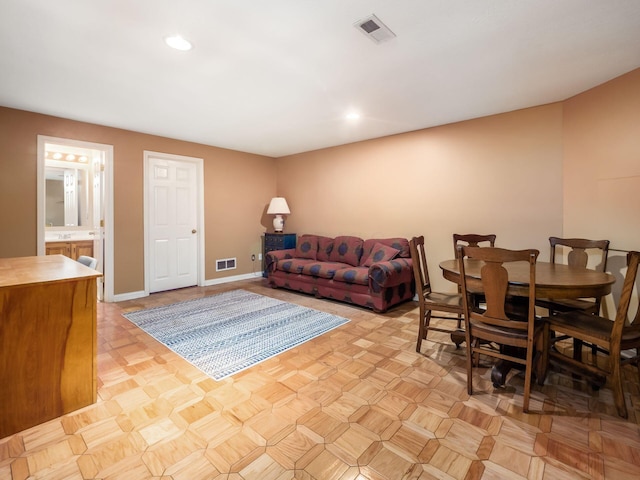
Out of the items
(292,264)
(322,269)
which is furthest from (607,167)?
(292,264)

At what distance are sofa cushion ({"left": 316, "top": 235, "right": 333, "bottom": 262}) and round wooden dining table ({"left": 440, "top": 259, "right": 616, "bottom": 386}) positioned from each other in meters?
2.64

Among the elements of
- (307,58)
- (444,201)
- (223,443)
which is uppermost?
(307,58)

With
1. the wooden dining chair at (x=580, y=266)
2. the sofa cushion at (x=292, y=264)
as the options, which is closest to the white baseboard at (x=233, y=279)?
the sofa cushion at (x=292, y=264)

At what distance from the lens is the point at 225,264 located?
17.4 ft

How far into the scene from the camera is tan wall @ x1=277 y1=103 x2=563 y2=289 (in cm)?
321

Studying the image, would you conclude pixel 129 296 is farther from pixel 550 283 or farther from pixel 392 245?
pixel 550 283

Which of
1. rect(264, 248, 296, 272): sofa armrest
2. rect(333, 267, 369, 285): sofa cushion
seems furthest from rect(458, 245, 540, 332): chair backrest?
rect(264, 248, 296, 272): sofa armrest

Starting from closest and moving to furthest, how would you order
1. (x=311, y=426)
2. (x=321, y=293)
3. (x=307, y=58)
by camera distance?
(x=311, y=426)
(x=307, y=58)
(x=321, y=293)

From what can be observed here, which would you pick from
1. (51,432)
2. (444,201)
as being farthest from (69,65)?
(444,201)

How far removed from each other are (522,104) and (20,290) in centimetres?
442

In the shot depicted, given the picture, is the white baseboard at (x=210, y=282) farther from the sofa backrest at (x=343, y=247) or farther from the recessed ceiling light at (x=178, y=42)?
the recessed ceiling light at (x=178, y=42)

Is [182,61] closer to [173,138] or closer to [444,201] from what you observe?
[173,138]

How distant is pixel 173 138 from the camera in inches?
179

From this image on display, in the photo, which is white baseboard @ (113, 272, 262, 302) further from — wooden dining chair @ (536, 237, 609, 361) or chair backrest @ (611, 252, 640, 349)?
chair backrest @ (611, 252, 640, 349)
